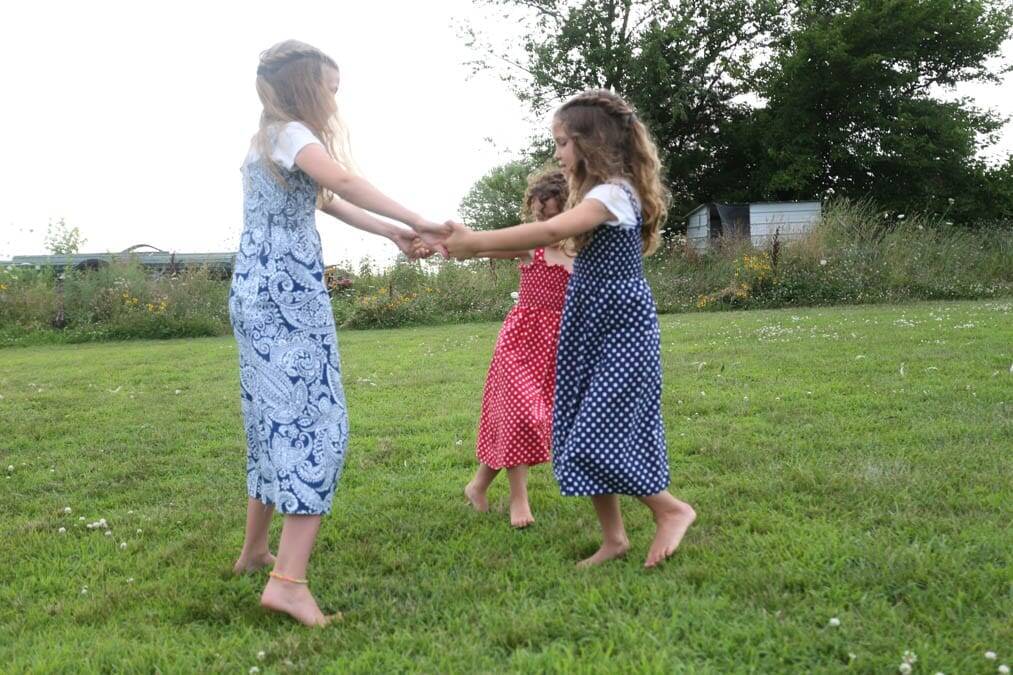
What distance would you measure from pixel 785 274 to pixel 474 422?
11.3 m

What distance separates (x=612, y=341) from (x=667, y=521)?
0.70 m

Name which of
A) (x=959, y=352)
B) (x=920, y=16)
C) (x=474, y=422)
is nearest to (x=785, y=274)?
(x=959, y=352)

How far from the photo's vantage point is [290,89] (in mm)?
2898

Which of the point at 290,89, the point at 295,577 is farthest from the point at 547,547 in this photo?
the point at 290,89

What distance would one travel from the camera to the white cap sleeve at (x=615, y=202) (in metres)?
2.98

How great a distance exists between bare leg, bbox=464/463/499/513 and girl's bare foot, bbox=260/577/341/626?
1.24m

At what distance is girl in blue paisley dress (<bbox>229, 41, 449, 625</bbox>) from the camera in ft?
9.24

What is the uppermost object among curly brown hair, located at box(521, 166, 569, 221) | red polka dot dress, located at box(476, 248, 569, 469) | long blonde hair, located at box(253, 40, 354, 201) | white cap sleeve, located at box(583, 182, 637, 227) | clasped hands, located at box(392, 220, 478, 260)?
long blonde hair, located at box(253, 40, 354, 201)

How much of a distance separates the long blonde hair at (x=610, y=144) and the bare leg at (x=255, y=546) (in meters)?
1.52

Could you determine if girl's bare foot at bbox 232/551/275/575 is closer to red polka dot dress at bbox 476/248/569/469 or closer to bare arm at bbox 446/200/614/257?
red polka dot dress at bbox 476/248/569/469

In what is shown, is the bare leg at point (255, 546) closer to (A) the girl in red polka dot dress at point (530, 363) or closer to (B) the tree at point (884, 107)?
(A) the girl in red polka dot dress at point (530, 363)

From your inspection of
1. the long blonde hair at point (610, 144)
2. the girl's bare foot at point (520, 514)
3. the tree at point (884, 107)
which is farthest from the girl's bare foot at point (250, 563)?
the tree at point (884, 107)

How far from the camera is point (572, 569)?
3123 millimetres

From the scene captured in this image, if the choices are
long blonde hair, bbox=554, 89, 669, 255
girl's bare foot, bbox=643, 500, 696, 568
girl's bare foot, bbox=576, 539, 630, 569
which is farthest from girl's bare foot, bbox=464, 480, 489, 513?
Result: long blonde hair, bbox=554, 89, 669, 255
